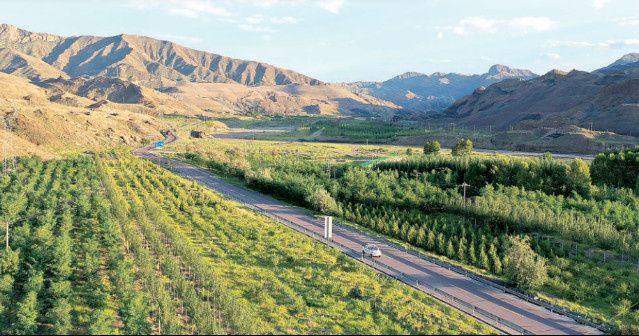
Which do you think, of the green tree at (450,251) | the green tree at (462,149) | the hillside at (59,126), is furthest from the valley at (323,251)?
the hillside at (59,126)

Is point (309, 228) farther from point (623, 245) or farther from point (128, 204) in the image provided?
point (623, 245)

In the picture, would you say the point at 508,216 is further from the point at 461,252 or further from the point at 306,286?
the point at 306,286

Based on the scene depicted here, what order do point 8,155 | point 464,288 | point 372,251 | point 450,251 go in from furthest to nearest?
point 8,155, point 450,251, point 372,251, point 464,288

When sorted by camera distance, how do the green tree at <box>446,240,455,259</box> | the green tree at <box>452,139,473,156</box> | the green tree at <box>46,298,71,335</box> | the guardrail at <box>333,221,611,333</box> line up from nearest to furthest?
the green tree at <box>46,298,71,335</box> → the guardrail at <box>333,221,611,333</box> → the green tree at <box>446,240,455,259</box> → the green tree at <box>452,139,473,156</box>

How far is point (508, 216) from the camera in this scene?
4834 cm

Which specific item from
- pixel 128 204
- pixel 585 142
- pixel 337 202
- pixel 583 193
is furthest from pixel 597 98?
pixel 128 204

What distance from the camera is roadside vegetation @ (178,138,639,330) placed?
3469 centimetres

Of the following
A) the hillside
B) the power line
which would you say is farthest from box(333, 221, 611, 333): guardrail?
the hillside

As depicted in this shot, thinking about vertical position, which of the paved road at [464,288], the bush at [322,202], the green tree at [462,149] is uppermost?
the green tree at [462,149]

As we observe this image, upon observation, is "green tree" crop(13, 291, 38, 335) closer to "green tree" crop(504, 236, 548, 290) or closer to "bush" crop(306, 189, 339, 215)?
"green tree" crop(504, 236, 548, 290)

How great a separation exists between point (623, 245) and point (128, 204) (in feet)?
189

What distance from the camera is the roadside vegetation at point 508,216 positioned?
3469 centimetres

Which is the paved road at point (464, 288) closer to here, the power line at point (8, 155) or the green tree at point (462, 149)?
the power line at point (8, 155)

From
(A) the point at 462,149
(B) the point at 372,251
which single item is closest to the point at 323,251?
(B) the point at 372,251
